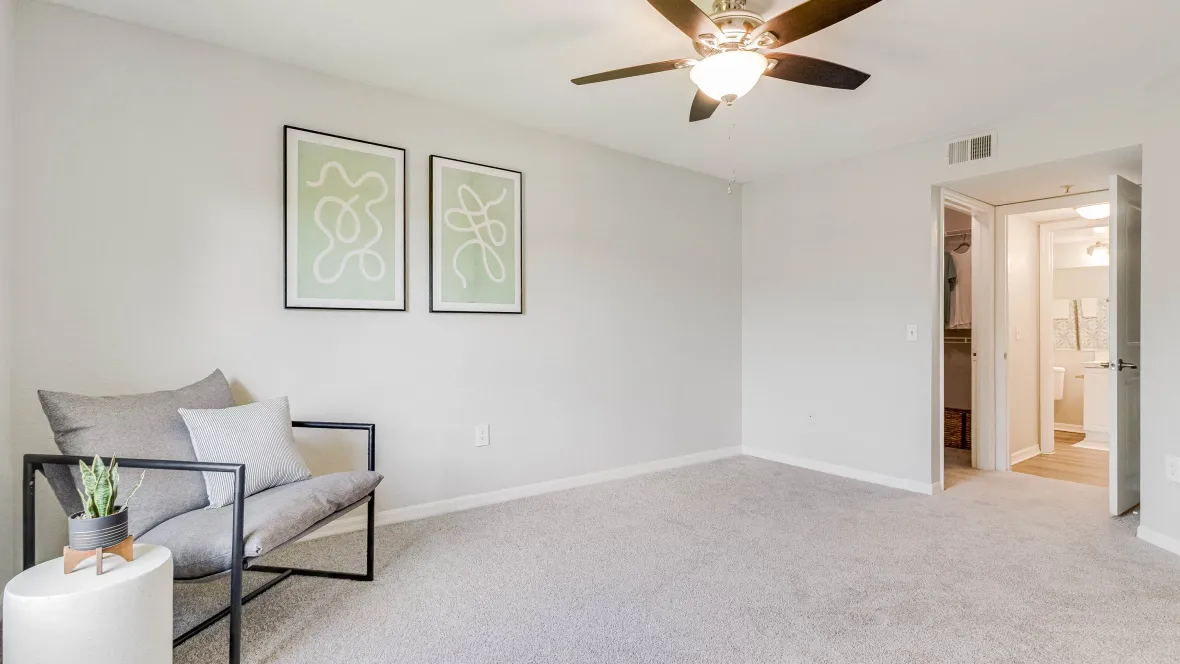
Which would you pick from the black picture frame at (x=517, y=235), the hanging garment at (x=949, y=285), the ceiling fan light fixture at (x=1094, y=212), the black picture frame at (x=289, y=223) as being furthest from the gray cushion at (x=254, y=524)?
the hanging garment at (x=949, y=285)

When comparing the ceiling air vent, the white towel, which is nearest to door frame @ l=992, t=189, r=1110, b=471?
the ceiling air vent

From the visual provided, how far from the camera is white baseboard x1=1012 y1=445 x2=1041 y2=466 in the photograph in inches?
178

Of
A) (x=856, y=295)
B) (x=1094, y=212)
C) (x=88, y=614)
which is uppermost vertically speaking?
(x=1094, y=212)

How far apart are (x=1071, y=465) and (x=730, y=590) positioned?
3795 mm

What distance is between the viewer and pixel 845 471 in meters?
4.06

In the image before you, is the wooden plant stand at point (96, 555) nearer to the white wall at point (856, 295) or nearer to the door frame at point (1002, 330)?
the white wall at point (856, 295)

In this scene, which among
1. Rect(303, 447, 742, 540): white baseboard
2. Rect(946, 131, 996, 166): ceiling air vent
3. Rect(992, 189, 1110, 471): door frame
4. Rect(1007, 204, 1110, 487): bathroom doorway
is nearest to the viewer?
Rect(303, 447, 742, 540): white baseboard

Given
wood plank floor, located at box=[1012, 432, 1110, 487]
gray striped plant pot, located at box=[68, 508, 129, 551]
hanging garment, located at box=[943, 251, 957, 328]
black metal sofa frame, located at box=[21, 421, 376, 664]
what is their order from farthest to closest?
hanging garment, located at box=[943, 251, 957, 328] → wood plank floor, located at box=[1012, 432, 1110, 487] → black metal sofa frame, located at box=[21, 421, 376, 664] → gray striped plant pot, located at box=[68, 508, 129, 551]

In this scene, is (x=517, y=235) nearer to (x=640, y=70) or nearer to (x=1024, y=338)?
(x=640, y=70)

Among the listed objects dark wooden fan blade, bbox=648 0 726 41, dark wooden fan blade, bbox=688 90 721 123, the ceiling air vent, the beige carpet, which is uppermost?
the ceiling air vent

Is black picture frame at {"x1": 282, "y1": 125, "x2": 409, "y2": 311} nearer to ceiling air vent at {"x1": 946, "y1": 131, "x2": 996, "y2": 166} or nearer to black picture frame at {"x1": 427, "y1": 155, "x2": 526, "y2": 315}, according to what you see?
black picture frame at {"x1": 427, "y1": 155, "x2": 526, "y2": 315}

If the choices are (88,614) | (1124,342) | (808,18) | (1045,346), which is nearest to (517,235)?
(808,18)

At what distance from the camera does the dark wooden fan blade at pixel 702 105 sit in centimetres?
239

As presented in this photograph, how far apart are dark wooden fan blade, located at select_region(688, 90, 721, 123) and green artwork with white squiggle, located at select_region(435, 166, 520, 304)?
1.26 m
